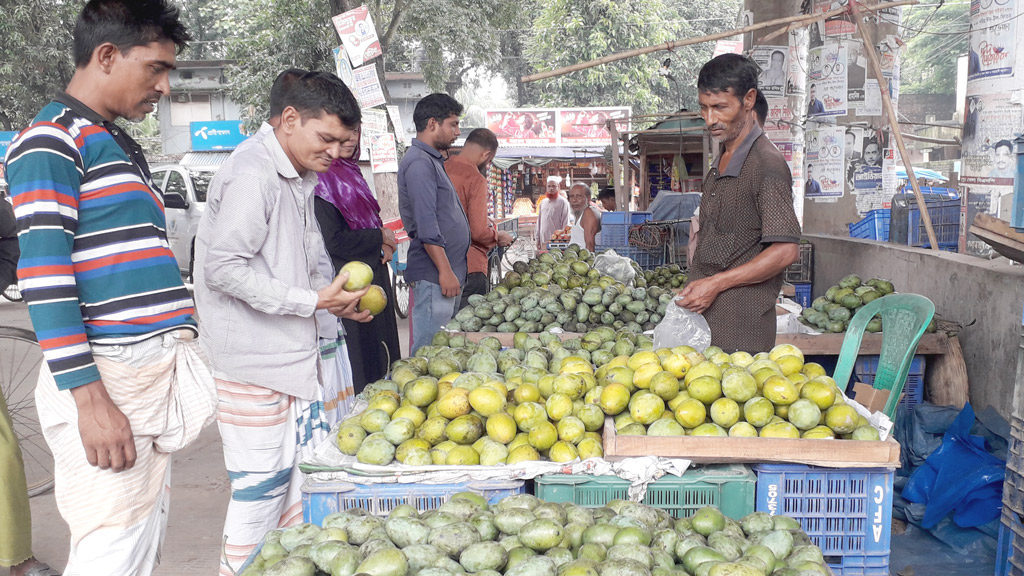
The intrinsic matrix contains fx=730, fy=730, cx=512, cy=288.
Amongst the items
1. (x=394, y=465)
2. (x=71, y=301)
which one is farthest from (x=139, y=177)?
(x=394, y=465)

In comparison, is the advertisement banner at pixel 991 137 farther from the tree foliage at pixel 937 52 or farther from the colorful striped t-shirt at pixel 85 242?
the tree foliage at pixel 937 52

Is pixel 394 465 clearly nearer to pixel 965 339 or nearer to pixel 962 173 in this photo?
pixel 965 339

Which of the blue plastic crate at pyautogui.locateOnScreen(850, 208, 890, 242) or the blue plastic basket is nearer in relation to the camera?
the blue plastic crate at pyautogui.locateOnScreen(850, 208, 890, 242)

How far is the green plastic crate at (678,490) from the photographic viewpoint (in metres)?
2.24

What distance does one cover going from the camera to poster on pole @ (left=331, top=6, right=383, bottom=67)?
22.4 ft

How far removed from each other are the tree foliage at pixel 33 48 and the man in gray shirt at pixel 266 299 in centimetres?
1645

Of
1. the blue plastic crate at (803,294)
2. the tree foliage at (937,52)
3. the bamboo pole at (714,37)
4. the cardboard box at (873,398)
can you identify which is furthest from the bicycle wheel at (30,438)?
the tree foliage at (937,52)

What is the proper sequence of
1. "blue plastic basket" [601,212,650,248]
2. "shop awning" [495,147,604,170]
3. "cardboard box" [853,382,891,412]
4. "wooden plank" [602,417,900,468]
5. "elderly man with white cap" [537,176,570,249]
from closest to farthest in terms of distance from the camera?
"wooden plank" [602,417,900,468] → "cardboard box" [853,382,891,412] → "blue plastic basket" [601,212,650,248] → "elderly man with white cap" [537,176,570,249] → "shop awning" [495,147,604,170]

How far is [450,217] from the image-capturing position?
464 cm

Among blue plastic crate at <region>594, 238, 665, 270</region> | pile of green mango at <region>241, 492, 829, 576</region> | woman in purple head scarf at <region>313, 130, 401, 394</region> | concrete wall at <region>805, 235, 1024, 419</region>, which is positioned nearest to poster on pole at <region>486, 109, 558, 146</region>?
blue plastic crate at <region>594, 238, 665, 270</region>

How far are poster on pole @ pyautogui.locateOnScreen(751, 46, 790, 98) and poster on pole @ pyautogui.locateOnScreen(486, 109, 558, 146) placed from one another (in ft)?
54.1

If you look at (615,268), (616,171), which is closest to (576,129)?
(616,171)

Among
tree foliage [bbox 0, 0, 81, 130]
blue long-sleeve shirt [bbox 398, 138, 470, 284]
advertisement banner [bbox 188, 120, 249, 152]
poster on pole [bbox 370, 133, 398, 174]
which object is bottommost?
blue long-sleeve shirt [bbox 398, 138, 470, 284]

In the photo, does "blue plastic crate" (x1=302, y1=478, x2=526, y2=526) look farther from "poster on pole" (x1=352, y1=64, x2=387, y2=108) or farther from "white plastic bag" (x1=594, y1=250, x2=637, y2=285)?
"poster on pole" (x1=352, y1=64, x2=387, y2=108)
